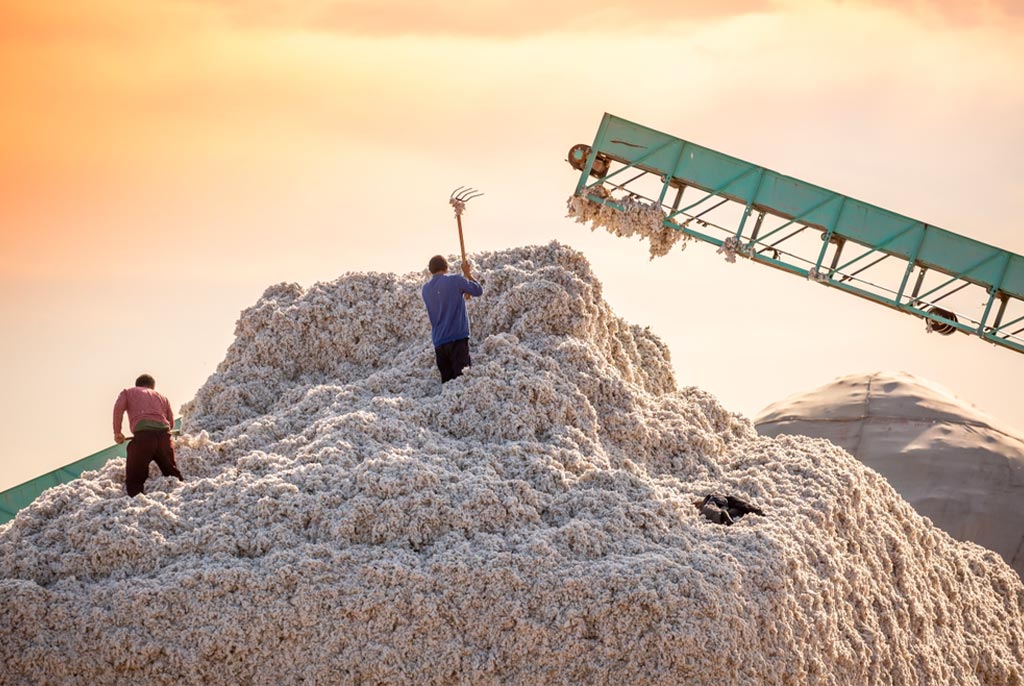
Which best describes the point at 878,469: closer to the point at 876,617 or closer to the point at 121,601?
the point at 876,617

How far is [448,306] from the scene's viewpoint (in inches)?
383

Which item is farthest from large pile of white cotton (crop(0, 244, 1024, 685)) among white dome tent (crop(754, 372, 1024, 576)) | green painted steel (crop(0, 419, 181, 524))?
white dome tent (crop(754, 372, 1024, 576))

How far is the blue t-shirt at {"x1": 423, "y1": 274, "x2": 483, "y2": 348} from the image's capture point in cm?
969

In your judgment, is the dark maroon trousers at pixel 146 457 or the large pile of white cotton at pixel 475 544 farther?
the dark maroon trousers at pixel 146 457

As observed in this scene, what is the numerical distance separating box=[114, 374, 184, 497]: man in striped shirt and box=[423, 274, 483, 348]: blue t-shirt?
210 centimetres

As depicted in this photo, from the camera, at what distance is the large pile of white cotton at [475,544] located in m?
7.54

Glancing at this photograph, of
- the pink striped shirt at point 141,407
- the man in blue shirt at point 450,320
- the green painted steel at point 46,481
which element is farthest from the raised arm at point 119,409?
the green painted steel at point 46,481

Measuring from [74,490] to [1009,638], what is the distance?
8.05 meters

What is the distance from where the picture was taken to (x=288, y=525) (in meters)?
8.05

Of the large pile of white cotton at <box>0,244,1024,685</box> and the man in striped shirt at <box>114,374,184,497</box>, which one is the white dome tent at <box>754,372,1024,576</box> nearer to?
the large pile of white cotton at <box>0,244,1024,685</box>

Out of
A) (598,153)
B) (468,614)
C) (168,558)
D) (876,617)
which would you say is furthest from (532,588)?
(598,153)

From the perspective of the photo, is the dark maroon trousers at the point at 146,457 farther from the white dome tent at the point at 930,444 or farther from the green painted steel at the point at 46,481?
the white dome tent at the point at 930,444

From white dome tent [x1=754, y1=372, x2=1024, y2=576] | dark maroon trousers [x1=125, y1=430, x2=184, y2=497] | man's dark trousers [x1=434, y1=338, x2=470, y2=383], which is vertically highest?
white dome tent [x1=754, y1=372, x2=1024, y2=576]

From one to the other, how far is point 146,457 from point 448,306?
253 centimetres
